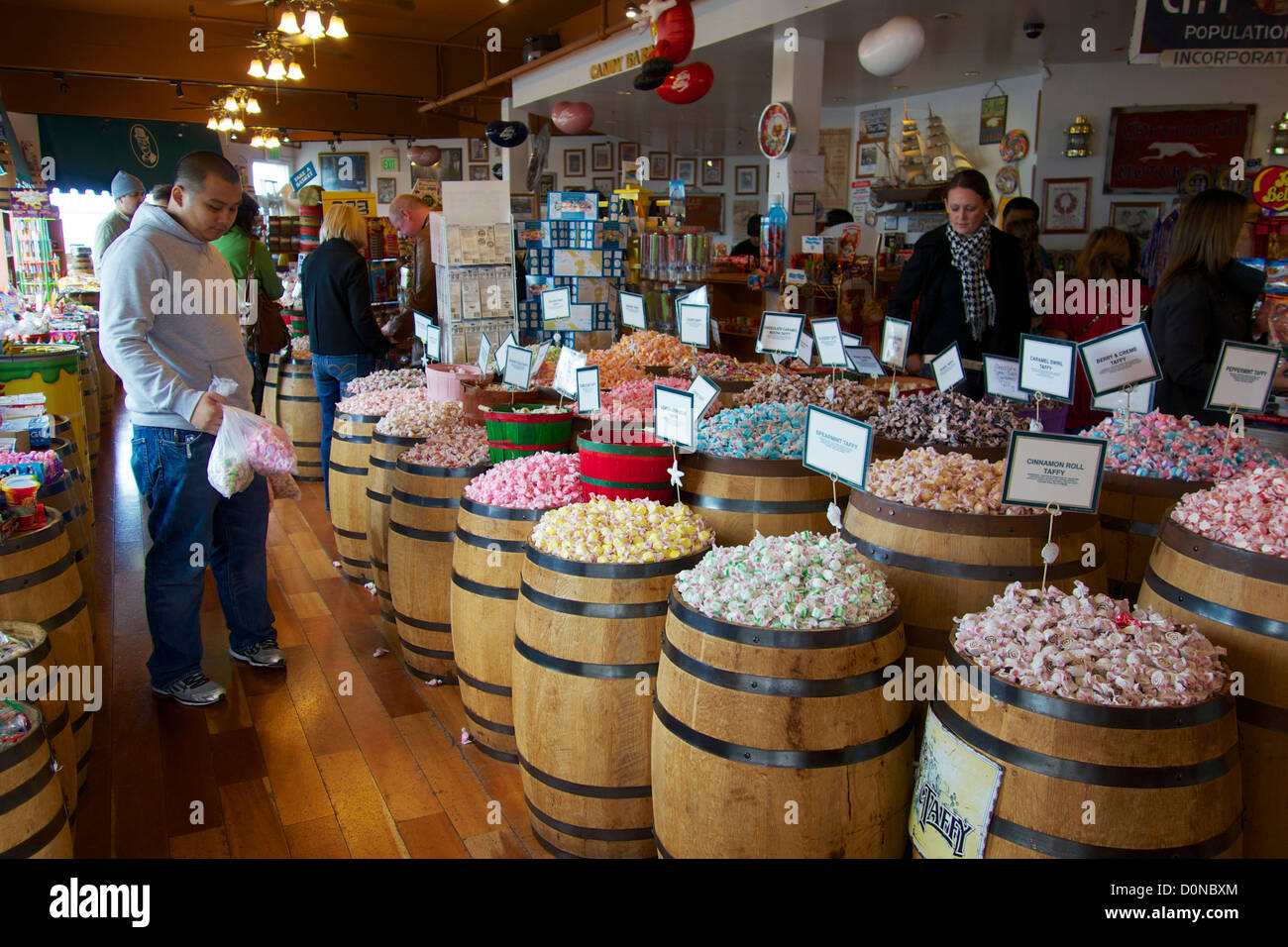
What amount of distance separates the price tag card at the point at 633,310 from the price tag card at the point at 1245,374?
2700 millimetres

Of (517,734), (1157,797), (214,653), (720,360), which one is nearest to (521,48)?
(720,360)

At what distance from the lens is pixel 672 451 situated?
2.39m

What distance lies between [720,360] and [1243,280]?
6.62 feet

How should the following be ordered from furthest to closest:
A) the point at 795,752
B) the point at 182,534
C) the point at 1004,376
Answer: the point at 182,534 < the point at 1004,376 < the point at 795,752

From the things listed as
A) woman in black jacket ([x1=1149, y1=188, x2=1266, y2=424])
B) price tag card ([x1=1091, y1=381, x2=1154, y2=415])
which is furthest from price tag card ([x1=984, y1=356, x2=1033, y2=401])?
woman in black jacket ([x1=1149, y1=188, x2=1266, y2=424])

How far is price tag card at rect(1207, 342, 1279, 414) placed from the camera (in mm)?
2191

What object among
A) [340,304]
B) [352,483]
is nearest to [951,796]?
[352,483]

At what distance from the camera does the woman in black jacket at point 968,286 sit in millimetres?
3713

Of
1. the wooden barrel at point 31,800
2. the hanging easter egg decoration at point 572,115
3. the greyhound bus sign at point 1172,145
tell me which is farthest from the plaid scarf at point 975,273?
the hanging easter egg decoration at point 572,115

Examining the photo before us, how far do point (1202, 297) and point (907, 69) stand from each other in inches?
249

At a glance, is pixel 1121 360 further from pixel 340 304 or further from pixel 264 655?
pixel 340 304

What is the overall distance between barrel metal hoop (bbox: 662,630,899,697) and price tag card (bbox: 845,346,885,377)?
6.25ft

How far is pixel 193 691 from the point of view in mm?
3111
